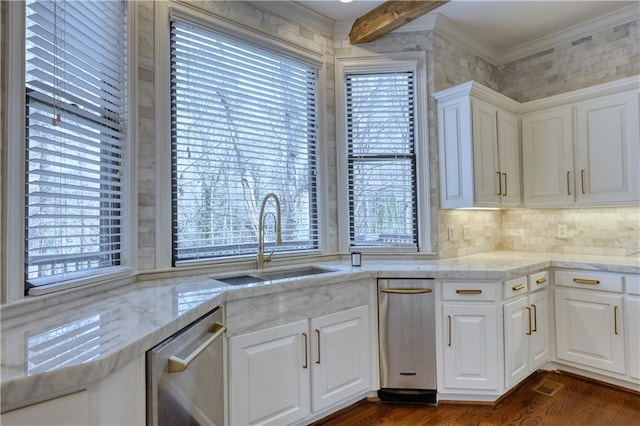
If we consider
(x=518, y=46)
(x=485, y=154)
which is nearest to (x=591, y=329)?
(x=485, y=154)

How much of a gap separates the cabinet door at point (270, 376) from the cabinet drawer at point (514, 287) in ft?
4.64

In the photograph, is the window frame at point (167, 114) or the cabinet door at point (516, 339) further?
the cabinet door at point (516, 339)

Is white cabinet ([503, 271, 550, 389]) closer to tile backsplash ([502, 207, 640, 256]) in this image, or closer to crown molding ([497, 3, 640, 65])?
tile backsplash ([502, 207, 640, 256])

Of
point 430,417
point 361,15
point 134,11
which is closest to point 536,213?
point 430,417

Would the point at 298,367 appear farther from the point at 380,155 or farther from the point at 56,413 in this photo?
the point at 380,155

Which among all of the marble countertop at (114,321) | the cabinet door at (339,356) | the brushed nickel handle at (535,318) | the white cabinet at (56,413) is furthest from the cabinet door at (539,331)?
the white cabinet at (56,413)

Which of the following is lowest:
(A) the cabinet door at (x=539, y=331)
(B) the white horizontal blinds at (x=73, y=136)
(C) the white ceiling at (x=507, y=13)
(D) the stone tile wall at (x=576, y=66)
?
(A) the cabinet door at (x=539, y=331)

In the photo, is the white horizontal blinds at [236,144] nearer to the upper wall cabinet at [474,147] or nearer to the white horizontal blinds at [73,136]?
the white horizontal blinds at [73,136]

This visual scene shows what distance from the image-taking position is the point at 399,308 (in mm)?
2408

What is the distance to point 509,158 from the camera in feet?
10.5

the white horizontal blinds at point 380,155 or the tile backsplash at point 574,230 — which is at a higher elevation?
the white horizontal blinds at point 380,155

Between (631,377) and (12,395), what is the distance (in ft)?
11.4

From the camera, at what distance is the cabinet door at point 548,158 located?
305 centimetres

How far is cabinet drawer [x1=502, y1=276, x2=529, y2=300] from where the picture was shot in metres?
2.40
